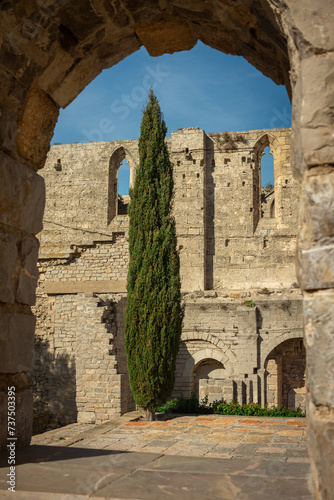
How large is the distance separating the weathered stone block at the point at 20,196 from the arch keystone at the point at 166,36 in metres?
1.05

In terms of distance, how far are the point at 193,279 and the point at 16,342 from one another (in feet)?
56.6

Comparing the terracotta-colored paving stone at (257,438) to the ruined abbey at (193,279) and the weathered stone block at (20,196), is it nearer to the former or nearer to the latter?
the ruined abbey at (193,279)

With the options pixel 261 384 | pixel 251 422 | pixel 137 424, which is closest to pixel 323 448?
pixel 251 422

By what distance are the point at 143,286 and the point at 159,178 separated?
2472mm

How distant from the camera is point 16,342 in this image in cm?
286

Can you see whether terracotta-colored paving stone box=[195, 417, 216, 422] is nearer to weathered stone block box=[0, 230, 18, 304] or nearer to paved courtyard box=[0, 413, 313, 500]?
paved courtyard box=[0, 413, 313, 500]

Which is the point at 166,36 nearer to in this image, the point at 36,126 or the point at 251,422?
the point at 36,126

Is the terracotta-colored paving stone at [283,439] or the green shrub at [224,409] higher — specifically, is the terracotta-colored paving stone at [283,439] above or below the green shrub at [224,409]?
above

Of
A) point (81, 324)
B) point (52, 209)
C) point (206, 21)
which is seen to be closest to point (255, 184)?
point (52, 209)

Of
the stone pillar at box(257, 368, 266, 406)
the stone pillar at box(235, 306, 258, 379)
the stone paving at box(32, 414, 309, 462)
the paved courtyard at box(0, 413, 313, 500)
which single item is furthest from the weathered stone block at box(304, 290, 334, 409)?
the stone pillar at box(235, 306, 258, 379)

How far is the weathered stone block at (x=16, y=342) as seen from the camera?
9.03 feet

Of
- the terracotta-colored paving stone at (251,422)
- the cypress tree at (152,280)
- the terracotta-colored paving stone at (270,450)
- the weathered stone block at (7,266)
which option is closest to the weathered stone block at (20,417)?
the weathered stone block at (7,266)

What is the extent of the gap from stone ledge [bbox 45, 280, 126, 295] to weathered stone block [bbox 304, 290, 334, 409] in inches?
636

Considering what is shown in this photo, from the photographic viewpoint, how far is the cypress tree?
10.5m
